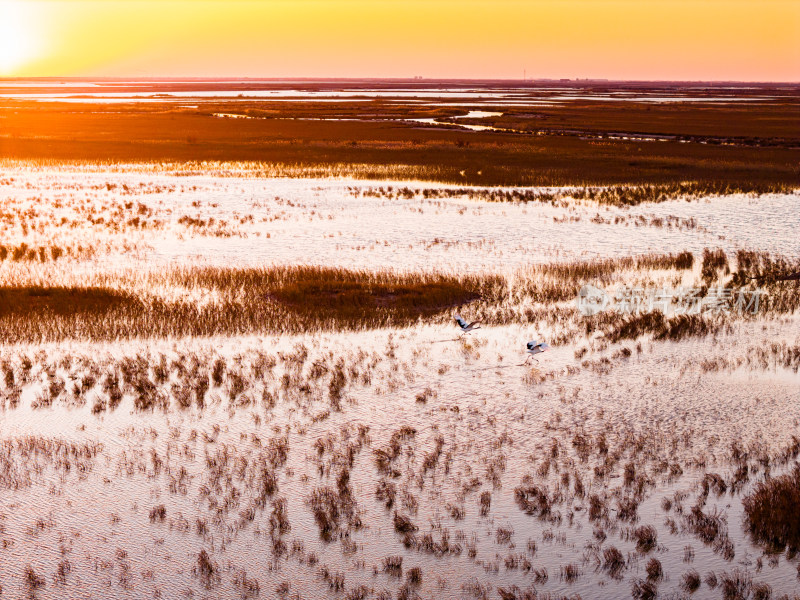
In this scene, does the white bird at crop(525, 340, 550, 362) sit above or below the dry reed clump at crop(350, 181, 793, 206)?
below

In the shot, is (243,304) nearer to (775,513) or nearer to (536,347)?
(536,347)

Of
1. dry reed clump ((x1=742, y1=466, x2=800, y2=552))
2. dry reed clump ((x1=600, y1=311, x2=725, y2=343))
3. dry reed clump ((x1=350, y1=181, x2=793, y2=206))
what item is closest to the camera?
dry reed clump ((x1=742, y1=466, x2=800, y2=552))

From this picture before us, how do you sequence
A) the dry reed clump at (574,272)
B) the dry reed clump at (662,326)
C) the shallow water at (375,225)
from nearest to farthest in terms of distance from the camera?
1. the dry reed clump at (662,326)
2. the dry reed clump at (574,272)
3. the shallow water at (375,225)

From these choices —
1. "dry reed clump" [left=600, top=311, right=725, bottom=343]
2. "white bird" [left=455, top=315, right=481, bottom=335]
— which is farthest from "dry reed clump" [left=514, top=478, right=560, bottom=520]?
"dry reed clump" [left=600, top=311, right=725, bottom=343]

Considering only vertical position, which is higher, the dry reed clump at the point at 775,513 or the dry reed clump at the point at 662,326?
the dry reed clump at the point at 662,326

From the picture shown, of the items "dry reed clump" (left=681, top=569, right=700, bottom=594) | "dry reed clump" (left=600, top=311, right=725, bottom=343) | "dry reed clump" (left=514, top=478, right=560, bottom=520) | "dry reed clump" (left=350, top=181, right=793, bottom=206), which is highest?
"dry reed clump" (left=350, top=181, right=793, bottom=206)

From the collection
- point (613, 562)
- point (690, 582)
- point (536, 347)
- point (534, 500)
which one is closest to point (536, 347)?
point (536, 347)

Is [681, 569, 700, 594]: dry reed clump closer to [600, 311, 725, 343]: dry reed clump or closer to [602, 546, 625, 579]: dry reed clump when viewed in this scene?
[602, 546, 625, 579]: dry reed clump

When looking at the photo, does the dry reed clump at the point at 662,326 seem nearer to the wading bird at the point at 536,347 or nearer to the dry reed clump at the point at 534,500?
the wading bird at the point at 536,347

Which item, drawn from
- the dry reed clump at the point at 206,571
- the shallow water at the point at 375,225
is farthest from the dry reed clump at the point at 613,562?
the shallow water at the point at 375,225
